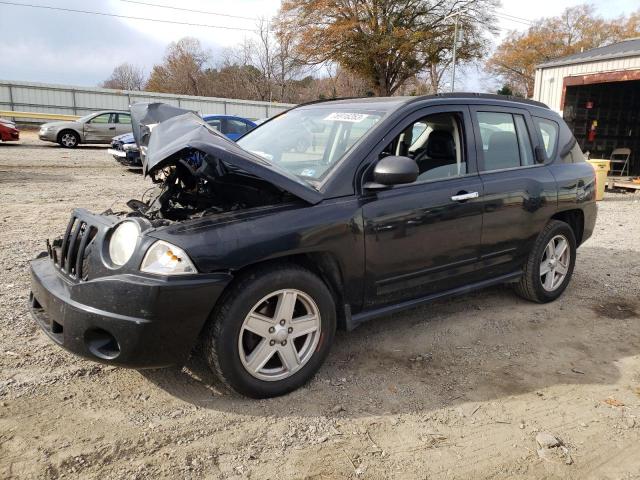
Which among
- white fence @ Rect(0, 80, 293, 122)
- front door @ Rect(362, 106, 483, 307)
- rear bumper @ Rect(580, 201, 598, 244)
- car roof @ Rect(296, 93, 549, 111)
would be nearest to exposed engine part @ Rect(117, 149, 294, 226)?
front door @ Rect(362, 106, 483, 307)

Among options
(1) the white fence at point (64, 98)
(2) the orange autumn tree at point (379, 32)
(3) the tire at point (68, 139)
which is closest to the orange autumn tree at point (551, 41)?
(2) the orange autumn tree at point (379, 32)

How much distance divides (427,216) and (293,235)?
1.09 m

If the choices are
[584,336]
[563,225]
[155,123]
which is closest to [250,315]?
[155,123]

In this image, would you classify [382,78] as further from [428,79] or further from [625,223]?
[625,223]

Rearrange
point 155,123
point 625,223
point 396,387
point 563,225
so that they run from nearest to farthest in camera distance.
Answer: point 396,387
point 155,123
point 563,225
point 625,223

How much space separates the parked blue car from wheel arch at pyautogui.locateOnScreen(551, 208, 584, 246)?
7672 mm

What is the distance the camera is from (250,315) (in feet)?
9.58

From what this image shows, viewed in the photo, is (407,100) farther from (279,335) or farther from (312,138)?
(279,335)

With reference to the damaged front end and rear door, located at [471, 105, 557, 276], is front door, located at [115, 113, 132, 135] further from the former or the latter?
rear door, located at [471, 105, 557, 276]

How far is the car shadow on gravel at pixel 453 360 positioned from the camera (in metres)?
3.13

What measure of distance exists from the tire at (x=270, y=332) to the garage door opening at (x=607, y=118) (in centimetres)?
1710

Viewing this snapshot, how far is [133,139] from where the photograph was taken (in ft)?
41.2

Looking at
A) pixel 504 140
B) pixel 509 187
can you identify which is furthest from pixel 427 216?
pixel 504 140

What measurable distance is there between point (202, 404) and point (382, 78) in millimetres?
32476
